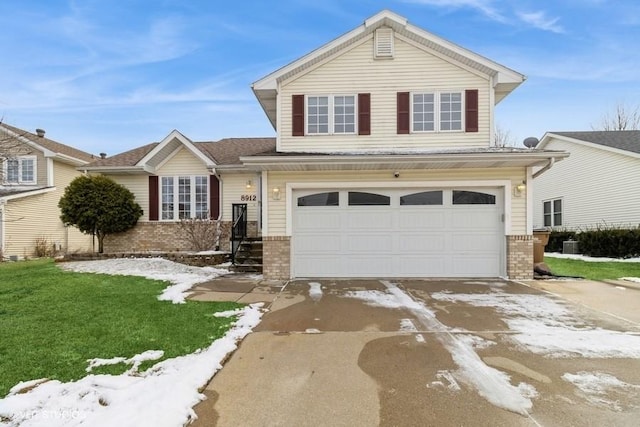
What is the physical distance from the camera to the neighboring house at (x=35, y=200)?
1625 cm

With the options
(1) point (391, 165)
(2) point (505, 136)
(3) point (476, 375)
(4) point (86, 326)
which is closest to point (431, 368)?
(3) point (476, 375)

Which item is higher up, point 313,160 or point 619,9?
point 619,9

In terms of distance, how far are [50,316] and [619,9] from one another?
72.8 ft

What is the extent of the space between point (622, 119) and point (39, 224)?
45.1 meters

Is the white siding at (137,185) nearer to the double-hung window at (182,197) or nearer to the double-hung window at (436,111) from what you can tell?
the double-hung window at (182,197)

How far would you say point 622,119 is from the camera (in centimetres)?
3291

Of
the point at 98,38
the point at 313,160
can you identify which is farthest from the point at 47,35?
the point at 313,160

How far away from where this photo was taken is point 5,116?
966 centimetres

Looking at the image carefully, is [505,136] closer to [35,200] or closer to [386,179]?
[386,179]

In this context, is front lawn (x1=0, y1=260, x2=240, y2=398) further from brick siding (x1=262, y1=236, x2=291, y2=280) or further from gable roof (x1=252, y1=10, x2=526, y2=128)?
gable roof (x1=252, y1=10, x2=526, y2=128)

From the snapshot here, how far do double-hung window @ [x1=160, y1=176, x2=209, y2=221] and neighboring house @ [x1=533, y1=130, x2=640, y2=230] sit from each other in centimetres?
1762

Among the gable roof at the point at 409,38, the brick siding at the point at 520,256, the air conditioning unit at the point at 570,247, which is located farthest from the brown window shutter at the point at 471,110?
the air conditioning unit at the point at 570,247

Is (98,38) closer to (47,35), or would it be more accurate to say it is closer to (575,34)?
(47,35)

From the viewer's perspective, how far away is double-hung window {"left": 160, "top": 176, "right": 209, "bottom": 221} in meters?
14.2
